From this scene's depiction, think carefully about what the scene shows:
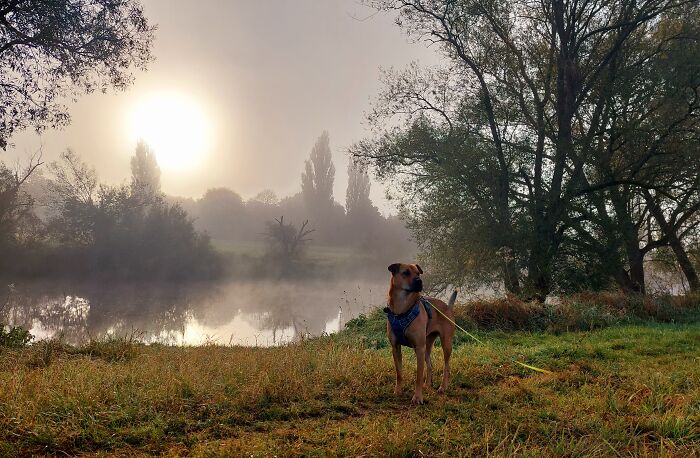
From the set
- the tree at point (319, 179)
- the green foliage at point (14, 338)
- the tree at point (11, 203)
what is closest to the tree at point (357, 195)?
the tree at point (319, 179)

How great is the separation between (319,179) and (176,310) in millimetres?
64539

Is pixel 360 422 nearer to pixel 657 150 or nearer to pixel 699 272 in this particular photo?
pixel 657 150

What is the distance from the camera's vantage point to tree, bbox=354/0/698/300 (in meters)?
16.6

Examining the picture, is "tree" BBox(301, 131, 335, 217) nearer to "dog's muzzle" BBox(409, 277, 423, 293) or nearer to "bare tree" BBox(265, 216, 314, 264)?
"bare tree" BBox(265, 216, 314, 264)

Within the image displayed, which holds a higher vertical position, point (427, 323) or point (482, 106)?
point (482, 106)

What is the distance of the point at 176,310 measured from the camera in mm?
34438

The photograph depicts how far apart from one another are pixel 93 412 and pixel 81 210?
50657mm

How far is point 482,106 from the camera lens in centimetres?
1875

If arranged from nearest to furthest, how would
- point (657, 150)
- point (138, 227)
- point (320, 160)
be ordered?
point (657, 150) → point (138, 227) → point (320, 160)

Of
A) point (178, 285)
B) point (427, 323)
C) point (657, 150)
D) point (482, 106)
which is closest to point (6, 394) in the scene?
point (427, 323)

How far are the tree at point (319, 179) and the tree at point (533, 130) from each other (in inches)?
2913

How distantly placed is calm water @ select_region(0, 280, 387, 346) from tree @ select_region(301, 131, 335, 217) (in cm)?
4446

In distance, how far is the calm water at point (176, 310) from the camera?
25359mm

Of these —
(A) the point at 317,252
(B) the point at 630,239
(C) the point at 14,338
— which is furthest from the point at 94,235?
(B) the point at 630,239
